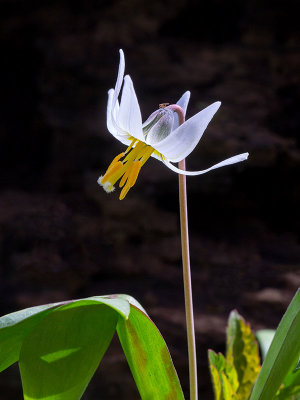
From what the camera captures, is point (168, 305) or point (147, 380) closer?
point (147, 380)

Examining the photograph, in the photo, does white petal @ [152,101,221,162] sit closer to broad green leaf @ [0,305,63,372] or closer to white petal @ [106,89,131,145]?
white petal @ [106,89,131,145]

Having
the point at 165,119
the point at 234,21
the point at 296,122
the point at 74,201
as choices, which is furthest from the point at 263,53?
the point at 165,119

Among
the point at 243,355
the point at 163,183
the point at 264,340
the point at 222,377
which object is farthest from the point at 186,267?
the point at 163,183

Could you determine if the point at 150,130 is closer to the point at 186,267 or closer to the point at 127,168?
the point at 127,168

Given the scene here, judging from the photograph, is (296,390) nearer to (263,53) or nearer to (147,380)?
(147,380)

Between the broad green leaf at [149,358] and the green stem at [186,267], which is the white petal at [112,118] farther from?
the broad green leaf at [149,358]

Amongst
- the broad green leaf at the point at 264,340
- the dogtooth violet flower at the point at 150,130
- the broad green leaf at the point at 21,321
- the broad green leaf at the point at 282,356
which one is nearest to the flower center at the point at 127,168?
the dogtooth violet flower at the point at 150,130

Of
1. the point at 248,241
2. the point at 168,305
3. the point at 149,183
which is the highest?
the point at 149,183
